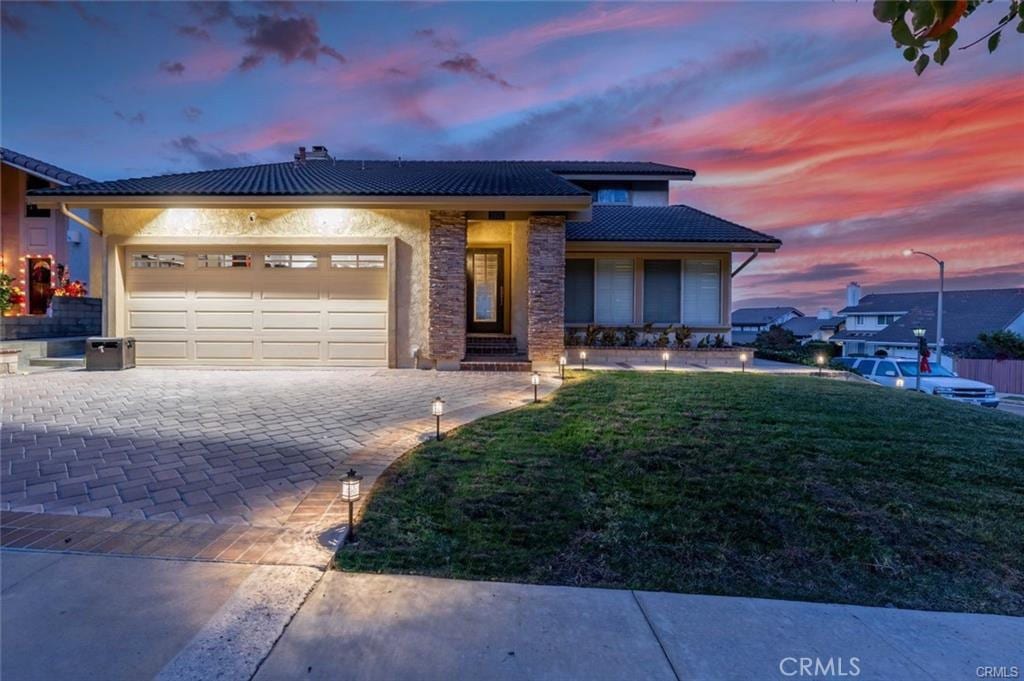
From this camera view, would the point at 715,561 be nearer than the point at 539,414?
Yes

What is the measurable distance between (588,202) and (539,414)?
5.35 m

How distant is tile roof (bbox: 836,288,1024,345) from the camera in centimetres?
2781

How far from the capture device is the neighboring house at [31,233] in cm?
1371

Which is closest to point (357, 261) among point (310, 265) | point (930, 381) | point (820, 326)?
point (310, 265)

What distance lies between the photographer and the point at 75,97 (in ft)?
49.0

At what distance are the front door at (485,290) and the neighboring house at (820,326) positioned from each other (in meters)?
47.4

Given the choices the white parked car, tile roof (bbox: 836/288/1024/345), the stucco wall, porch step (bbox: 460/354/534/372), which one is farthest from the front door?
tile roof (bbox: 836/288/1024/345)

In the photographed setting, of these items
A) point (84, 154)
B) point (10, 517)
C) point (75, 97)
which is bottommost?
point (10, 517)

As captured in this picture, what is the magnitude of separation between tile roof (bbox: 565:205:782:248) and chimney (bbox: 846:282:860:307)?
39.9 m

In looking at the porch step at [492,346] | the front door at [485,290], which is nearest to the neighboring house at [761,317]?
the front door at [485,290]

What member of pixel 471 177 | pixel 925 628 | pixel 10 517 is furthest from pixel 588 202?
pixel 10 517

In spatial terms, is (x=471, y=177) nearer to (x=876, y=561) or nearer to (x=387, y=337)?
(x=387, y=337)

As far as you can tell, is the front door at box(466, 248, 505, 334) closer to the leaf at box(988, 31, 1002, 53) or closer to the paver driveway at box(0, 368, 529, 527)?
the paver driveway at box(0, 368, 529, 527)

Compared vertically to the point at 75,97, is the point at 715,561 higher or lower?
lower
